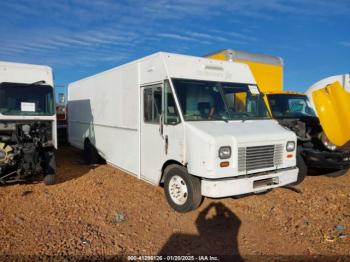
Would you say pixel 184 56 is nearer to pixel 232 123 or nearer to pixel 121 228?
pixel 232 123

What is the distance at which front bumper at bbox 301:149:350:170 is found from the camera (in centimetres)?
686

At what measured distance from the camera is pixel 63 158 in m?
10.9

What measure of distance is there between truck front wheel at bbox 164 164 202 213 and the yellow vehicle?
2.09 metres

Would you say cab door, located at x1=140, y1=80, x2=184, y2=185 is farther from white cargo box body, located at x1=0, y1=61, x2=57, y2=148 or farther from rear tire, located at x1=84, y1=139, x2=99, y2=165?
rear tire, located at x1=84, y1=139, x2=99, y2=165

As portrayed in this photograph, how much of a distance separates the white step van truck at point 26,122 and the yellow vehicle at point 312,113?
15.8 ft

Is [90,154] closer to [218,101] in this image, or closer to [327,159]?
[218,101]

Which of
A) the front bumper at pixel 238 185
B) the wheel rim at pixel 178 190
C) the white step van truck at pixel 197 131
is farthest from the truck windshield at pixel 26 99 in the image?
the front bumper at pixel 238 185

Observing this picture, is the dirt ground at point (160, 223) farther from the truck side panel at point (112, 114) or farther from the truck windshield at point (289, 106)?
the truck windshield at point (289, 106)

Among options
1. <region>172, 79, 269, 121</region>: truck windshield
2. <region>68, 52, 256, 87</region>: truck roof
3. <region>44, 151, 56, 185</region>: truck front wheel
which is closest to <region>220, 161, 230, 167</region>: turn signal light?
<region>172, 79, 269, 121</region>: truck windshield

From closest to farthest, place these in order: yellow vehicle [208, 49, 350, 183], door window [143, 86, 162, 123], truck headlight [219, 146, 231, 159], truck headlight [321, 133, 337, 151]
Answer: truck headlight [219, 146, 231, 159]
door window [143, 86, 162, 123]
yellow vehicle [208, 49, 350, 183]
truck headlight [321, 133, 337, 151]

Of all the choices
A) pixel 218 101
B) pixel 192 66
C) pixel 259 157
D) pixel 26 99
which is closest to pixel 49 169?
pixel 26 99

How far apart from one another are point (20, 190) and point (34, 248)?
309 cm

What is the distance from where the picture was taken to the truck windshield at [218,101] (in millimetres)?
5338

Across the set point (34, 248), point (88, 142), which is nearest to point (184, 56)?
point (34, 248)
